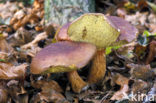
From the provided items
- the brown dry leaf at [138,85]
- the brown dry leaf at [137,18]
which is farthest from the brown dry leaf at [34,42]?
the brown dry leaf at [137,18]

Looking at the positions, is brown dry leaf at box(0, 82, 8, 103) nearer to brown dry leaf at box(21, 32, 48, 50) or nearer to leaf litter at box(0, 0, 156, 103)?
leaf litter at box(0, 0, 156, 103)

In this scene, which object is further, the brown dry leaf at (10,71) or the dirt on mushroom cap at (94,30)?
the brown dry leaf at (10,71)

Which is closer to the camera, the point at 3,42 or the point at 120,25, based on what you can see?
the point at 120,25

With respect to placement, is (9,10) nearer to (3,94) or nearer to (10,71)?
(10,71)

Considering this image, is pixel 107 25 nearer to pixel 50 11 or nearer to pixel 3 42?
pixel 3 42

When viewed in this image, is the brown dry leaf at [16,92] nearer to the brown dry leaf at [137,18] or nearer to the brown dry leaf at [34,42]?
the brown dry leaf at [34,42]

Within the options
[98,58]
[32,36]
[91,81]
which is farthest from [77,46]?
[32,36]
